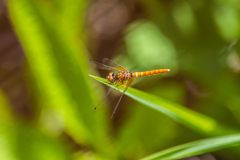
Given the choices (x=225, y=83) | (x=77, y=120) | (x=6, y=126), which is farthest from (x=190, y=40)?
(x=6, y=126)

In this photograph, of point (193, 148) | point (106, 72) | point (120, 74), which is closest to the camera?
point (193, 148)

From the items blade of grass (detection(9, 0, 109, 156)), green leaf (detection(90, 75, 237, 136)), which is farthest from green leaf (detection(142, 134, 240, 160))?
blade of grass (detection(9, 0, 109, 156))

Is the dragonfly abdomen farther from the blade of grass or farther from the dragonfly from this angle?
the blade of grass

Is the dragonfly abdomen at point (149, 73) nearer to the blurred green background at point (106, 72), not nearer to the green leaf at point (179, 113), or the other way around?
the blurred green background at point (106, 72)

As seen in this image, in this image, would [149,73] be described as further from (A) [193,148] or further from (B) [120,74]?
(A) [193,148]

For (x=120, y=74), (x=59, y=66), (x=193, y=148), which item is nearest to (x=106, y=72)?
(x=120, y=74)

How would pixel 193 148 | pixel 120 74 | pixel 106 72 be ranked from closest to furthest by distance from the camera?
1. pixel 193 148
2. pixel 120 74
3. pixel 106 72

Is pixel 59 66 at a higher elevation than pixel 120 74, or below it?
higher

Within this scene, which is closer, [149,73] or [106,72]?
[149,73]
